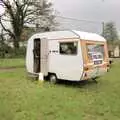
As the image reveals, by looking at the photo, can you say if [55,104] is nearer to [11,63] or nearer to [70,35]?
[70,35]

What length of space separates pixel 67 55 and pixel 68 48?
33cm

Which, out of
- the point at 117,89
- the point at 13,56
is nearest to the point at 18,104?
the point at 117,89

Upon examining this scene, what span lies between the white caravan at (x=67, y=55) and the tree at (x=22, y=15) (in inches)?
1289

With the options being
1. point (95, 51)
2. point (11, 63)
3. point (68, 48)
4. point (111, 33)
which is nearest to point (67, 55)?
point (68, 48)

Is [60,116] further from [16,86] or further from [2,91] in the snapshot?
[16,86]

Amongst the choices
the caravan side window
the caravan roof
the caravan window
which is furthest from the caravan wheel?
the caravan window

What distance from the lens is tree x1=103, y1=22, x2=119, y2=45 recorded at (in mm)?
76250

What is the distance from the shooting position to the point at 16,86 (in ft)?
46.6

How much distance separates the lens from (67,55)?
603 inches

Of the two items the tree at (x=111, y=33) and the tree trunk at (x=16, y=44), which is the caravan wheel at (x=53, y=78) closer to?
the tree trunk at (x=16, y=44)

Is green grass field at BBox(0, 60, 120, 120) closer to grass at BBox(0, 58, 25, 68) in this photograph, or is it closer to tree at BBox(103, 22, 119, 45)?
grass at BBox(0, 58, 25, 68)

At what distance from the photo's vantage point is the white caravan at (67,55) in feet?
48.5

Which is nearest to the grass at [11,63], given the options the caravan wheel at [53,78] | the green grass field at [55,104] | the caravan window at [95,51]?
Answer: the caravan wheel at [53,78]

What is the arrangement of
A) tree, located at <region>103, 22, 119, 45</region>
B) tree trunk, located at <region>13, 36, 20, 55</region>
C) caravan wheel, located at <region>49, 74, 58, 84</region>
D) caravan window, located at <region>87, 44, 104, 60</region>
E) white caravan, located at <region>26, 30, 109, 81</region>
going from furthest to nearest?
tree, located at <region>103, 22, 119, 45</region> → tree trunk, located at <region>13, 36, 20, 55</region> → caravan wheel, located at <region>49, 74, 58, 84</region> → caravan window, located at <region>87, 44, 104, 60</region> → white caravan, located at <region>26, 30, 109, 81</region>
